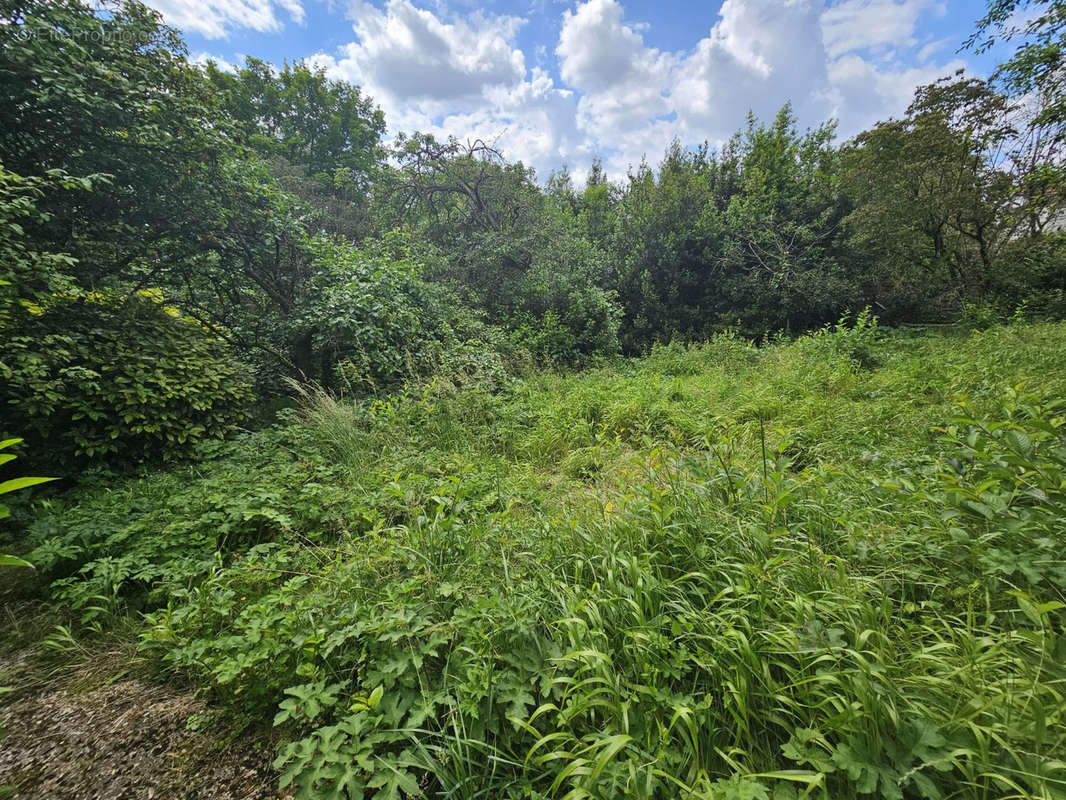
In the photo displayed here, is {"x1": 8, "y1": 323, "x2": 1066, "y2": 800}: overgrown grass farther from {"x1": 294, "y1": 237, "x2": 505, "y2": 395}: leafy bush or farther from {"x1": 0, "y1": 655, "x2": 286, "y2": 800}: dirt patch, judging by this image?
{"x1": 294, "y1": 237, "x2": 505, "y2": 395}: leafy bush

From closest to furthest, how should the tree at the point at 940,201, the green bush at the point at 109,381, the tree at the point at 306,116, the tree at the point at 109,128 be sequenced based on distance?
the green bush at the point at 109,381 < the tree at the point at 109,128 < the tree at the point at 940,201 < the tree at the point at 306,116

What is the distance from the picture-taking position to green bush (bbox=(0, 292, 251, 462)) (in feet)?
9.06

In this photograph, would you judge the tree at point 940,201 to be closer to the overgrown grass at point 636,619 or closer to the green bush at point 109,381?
the overgrown grass at point 636,619

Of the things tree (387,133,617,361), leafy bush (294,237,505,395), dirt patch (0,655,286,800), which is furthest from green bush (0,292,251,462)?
tree (387,133,617,361)

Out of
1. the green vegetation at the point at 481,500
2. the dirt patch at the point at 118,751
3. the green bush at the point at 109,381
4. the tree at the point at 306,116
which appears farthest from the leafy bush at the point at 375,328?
the tree at the point at 306,116

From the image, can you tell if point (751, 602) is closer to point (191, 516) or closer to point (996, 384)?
point (191, 516)

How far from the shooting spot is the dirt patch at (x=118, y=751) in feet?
3.78

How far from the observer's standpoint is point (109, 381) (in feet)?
10.2

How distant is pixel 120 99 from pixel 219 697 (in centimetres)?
517

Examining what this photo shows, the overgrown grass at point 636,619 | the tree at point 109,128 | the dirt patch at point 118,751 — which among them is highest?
the tree at point 109,128

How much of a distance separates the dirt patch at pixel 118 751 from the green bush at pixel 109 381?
231cm

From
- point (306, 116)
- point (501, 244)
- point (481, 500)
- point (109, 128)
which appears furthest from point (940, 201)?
point (306, 116)

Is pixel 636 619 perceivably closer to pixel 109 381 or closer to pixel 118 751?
pixel 118 751

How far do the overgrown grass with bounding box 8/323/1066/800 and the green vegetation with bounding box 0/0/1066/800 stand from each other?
0.02 m
